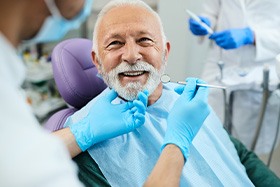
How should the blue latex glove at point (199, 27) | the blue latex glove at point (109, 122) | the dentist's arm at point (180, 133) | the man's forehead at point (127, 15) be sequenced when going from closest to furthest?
the dentist's arm at point (180, 133) < the blue latex glove at point (109, 122) < the man's forehead at point (127, 15) < the blue latex glove at point (199, 27)

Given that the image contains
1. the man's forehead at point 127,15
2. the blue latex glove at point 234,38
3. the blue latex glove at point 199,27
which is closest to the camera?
the man's forehead at point 127,15

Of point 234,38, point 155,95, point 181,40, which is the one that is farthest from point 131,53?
point 181,40

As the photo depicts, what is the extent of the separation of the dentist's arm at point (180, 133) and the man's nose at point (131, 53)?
21 centimetres

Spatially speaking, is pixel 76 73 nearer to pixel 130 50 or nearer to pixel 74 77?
pixel 74 77

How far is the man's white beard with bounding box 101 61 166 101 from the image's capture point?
127 centimetres

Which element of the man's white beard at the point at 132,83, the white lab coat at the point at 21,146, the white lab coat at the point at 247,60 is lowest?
the white lab coat at the point at 247,60

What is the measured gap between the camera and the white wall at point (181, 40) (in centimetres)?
250

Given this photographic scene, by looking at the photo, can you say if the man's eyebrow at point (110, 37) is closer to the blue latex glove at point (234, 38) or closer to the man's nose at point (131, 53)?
the man's nose at point (131, 53)

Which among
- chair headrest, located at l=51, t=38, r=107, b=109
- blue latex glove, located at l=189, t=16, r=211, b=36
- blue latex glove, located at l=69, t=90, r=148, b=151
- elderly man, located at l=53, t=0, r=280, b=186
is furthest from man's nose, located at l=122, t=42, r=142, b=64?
blue latex glove, located at l=189, t=16, r=211, b=36

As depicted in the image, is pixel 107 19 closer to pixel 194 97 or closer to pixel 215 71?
pixel 194 97

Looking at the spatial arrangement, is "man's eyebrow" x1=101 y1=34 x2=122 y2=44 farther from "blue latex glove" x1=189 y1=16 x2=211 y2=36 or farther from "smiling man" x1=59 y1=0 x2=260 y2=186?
"blue latex glove" x1=189 y1=16 x2=211 y2=36

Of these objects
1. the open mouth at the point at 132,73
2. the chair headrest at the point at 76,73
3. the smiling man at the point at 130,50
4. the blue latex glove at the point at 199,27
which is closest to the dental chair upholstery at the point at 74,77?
the chair headrest at the point at 76,73

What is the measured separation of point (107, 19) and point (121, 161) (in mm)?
542

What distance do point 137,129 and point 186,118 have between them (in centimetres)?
23
